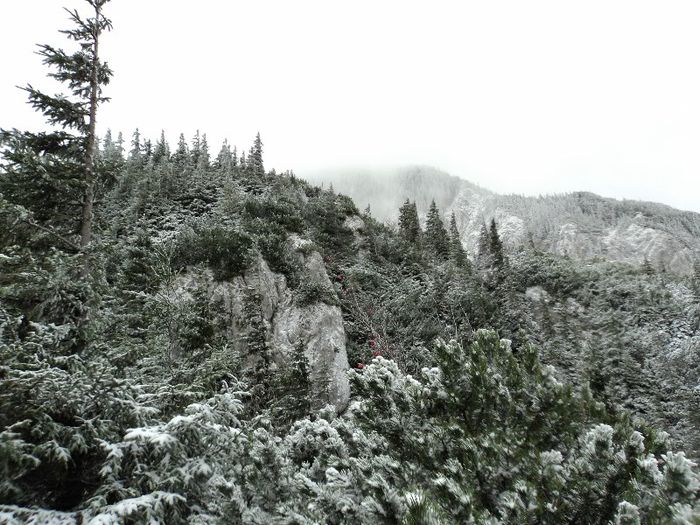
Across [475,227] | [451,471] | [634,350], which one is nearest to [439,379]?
[451,471]

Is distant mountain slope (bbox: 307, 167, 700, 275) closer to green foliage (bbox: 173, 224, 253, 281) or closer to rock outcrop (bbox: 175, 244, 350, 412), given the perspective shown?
rock outcrop (bbox: 175, 244, 350, 412)

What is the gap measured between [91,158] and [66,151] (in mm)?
528

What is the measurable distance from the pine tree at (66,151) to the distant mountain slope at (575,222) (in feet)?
239

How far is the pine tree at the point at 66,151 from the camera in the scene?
7.07 meters

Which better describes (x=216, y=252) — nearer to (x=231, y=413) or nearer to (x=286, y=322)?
(x=286, y=322)

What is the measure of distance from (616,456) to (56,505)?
496 cm

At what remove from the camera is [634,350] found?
21172 millimetres

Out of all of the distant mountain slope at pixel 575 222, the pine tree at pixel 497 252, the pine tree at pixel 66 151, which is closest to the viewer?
the pine tree at pixel 66 151

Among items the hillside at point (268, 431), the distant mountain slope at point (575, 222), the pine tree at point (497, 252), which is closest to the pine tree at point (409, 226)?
the pine tree at point (497, 252)

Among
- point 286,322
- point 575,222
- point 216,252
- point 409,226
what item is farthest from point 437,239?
point 575,222

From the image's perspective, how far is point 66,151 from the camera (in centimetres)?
789

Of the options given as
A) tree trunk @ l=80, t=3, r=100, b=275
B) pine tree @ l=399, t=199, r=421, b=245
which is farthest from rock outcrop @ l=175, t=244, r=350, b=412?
pine tree @ l=399, t=199, r=421, b=245

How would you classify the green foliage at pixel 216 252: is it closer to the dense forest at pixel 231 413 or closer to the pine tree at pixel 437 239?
the dense forest at pixel 231 413

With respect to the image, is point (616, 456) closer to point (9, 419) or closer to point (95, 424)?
point (95, 424)
